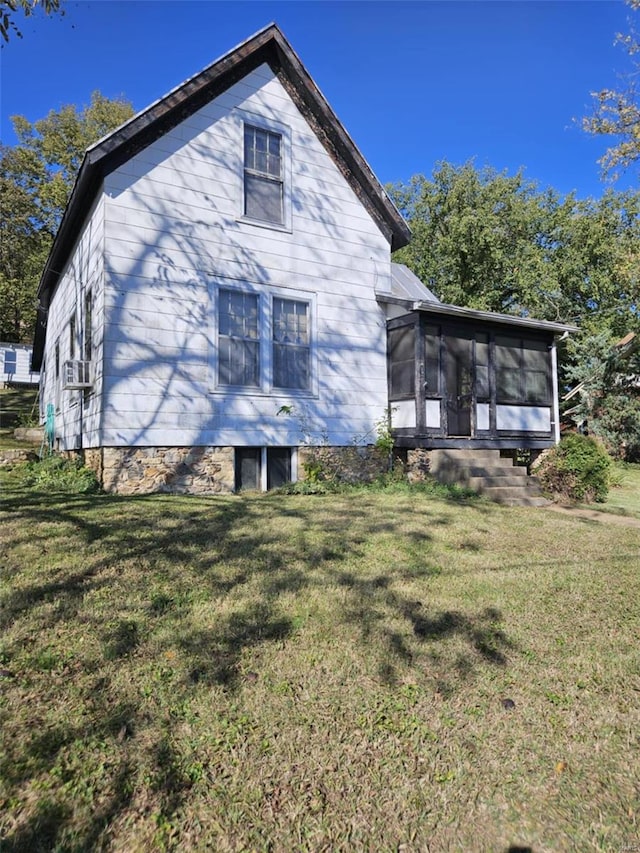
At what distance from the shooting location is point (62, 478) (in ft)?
27.7

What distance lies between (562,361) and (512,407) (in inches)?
523

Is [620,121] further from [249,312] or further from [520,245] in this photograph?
[520,245]

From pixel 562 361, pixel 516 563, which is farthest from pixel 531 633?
pixel 562 361

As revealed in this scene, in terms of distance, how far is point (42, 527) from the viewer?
17.4 ft

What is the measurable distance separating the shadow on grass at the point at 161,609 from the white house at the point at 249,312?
2.47 m

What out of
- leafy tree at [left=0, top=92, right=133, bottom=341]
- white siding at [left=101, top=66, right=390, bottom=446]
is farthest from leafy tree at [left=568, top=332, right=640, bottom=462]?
leafy tree at [left=0, top=92, right=133, bottom=341]

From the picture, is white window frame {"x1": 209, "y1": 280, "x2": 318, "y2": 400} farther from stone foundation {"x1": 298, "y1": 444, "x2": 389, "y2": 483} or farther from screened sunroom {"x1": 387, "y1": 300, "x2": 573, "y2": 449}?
screened sunroom {"x1": 387, "y1": 300, "x2": 573, "y2": 449}

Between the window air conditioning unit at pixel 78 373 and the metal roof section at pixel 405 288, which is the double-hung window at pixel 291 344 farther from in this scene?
the window air conditioning unit at pixel 78 373

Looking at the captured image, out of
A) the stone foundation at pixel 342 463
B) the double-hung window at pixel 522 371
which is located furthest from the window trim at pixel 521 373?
the stone foundation at pixel 342 463

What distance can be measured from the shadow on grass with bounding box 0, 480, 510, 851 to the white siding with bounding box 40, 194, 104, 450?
9.00 feet

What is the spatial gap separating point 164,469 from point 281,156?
650 cm

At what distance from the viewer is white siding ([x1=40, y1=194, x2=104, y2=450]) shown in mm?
8602

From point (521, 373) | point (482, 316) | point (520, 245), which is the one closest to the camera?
point (482, 316)

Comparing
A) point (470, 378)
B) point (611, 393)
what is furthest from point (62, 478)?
point (611, 393)
